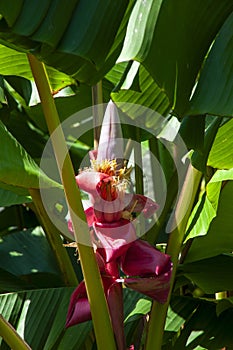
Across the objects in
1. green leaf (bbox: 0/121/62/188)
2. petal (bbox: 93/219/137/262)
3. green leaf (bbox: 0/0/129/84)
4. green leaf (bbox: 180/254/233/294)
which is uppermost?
green leaf (bbox: 0/0/129/84)

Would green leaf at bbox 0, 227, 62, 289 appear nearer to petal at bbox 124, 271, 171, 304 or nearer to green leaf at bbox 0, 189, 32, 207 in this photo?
green leaf at bbox 0, 189, 32, 207

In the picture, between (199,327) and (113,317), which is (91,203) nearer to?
(113,317)

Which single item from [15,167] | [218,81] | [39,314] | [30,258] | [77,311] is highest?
[218,81]

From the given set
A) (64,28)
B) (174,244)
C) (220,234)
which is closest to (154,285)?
(174,244)

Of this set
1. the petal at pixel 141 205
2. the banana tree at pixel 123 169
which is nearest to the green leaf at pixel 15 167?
the banana tree at pixel 123 169

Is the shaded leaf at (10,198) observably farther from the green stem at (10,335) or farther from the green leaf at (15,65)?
the green stem at (10,335)

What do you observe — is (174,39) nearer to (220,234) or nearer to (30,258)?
(220,234)

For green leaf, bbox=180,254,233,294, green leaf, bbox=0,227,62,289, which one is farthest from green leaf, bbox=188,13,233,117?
green leaf, bbox=0,227,62,289
